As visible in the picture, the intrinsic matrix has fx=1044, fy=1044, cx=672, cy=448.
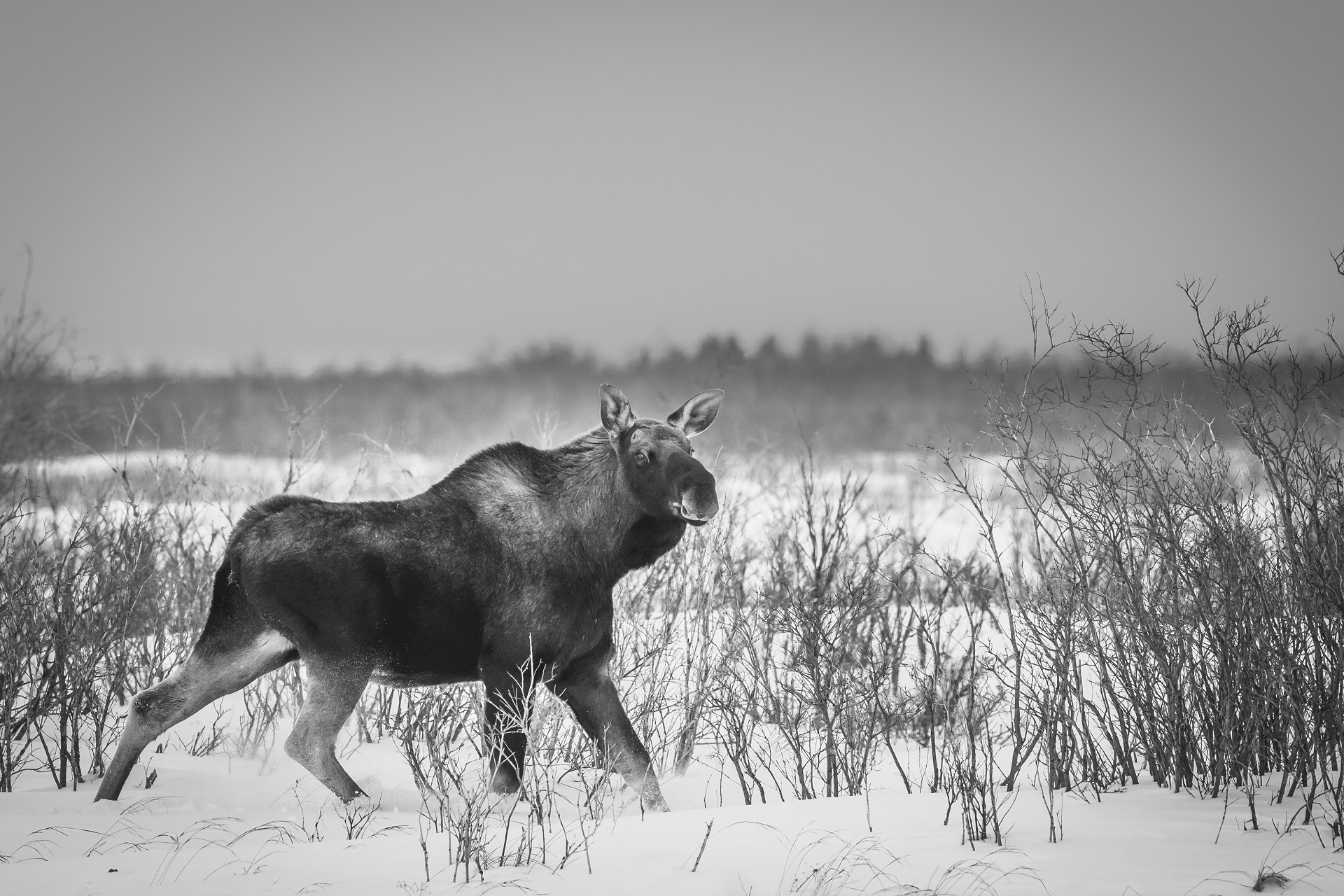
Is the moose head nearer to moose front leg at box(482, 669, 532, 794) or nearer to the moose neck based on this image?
the moose neck

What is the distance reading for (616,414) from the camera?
5594 mm

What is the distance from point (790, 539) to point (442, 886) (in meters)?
6.87

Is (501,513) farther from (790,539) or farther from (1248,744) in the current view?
(790,539)

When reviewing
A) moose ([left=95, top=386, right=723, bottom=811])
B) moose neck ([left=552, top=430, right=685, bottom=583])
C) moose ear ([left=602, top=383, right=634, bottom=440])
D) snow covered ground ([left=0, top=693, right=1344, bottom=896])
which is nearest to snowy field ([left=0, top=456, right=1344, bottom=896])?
snow covered ground ([left=0, top=693, right=1344, bottom=896])

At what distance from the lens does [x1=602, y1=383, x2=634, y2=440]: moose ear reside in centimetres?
553

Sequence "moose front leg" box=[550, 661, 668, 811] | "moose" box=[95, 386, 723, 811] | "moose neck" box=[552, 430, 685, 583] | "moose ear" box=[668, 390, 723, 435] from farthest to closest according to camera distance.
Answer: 1. "moose ear" box=[668, 390, 723, 435]
2. "moose neck" box=[552, 430, 685, 583]
3. "moose front leg" box=[550, 661, 668, 811]
4. "moose" box=[95, 386, 723, 811]

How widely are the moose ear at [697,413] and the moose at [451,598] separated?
382 mm

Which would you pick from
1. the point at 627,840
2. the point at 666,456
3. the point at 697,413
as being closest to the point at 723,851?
the point at 627,840

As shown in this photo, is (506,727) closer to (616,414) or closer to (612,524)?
Answer: (612,524)

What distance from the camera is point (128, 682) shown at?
295 inches

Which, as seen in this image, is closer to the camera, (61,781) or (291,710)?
(61,781)

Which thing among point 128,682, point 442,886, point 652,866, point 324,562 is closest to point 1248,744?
point 652,866

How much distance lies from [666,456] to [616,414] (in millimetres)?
505

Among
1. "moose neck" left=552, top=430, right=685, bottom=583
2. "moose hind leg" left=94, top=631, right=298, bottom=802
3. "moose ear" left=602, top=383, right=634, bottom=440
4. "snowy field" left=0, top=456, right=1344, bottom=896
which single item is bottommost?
"snowy field" left=0, top=456, right=1344, bottom=896
